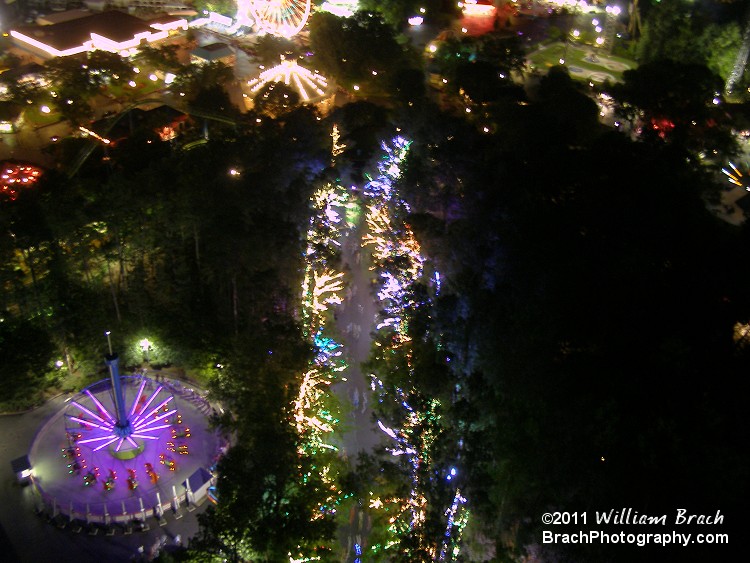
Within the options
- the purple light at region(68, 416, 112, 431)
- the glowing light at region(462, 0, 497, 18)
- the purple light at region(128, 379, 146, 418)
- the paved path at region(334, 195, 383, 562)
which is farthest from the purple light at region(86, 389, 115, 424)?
the glowing light at region(462, 0, 497, 18)

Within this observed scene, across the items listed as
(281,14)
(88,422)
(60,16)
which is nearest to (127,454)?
(88,422)

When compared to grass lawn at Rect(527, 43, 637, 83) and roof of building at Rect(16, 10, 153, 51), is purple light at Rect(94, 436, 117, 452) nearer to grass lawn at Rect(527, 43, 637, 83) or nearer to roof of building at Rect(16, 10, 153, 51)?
roof of building at Rect(16, 10, 153, 51)

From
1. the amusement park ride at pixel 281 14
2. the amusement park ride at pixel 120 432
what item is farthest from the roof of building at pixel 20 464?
the amusement park ride at pixel 281 14

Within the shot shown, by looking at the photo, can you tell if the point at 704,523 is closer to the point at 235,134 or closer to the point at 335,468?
the point at 335,468

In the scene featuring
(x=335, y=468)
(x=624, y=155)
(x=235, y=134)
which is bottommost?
(x=335, y=468)

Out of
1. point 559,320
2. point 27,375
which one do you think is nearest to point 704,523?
point 559,320

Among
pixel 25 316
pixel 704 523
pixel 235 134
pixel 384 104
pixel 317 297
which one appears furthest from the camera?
pixel 384 104

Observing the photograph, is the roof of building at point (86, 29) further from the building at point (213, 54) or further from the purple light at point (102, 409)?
the purple light at point (102, 409)
